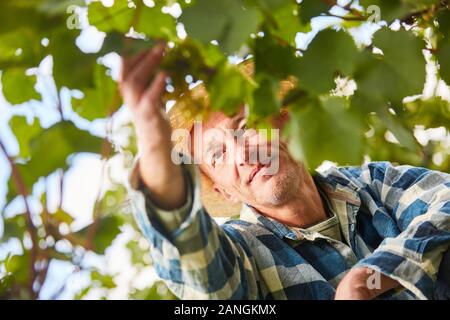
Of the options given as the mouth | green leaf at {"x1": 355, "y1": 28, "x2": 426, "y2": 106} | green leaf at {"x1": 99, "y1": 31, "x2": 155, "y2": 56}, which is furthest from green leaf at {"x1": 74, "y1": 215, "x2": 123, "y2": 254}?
the mouth

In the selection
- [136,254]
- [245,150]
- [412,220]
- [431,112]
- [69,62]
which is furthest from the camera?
[136,254]

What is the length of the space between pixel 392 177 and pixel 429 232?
411 mm

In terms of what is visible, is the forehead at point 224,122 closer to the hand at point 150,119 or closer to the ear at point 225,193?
the ear at point 225,193

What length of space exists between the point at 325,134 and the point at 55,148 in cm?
28

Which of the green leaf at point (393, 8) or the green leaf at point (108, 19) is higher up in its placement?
the green leaf at point (393, 8)

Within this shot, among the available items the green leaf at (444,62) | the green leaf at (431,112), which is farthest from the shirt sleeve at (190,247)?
the green leaf at (431,112)

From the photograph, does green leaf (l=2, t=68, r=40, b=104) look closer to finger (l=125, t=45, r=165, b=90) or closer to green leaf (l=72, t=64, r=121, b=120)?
green leaf (l=72, t=64, r=121, b=120)

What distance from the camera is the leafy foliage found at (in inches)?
25.6

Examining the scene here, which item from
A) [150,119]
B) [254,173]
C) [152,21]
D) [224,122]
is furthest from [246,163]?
[150,119]

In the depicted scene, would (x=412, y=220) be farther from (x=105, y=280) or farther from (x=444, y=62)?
(x=105, y=280)

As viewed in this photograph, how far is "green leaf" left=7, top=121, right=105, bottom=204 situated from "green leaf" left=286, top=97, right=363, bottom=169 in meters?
0.22

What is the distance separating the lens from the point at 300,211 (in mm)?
1610

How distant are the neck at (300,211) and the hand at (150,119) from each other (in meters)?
0.83

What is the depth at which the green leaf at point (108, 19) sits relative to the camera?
33.2 inches
